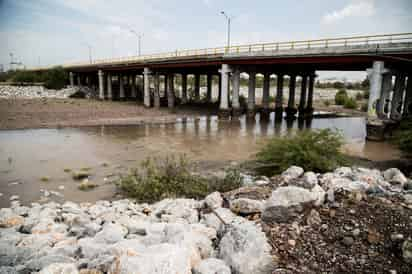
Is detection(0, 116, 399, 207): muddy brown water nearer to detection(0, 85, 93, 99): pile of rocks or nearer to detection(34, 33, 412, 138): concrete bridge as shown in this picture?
detection(34, 33, 412, 138): concrete bridge

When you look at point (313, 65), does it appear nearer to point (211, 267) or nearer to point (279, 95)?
point (279, 95)

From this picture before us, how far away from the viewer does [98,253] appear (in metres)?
4.18

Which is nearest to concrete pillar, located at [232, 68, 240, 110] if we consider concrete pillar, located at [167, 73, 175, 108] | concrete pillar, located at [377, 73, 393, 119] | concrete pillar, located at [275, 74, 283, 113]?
concrete pillar, located at [275, 74, 283, 113]

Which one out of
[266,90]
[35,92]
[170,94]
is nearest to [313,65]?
[266,90]

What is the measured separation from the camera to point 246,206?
5.58 meters

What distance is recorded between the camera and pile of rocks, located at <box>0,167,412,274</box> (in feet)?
12.3

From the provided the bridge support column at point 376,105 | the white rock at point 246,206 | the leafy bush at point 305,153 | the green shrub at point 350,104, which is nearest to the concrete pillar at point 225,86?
the bridge support column at point 376,105

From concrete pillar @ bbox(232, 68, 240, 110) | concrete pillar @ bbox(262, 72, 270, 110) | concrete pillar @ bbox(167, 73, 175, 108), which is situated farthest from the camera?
concrete pillar @ bbox(167, 73, 175, 108)

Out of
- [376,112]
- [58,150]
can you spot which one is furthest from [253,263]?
[376,112]

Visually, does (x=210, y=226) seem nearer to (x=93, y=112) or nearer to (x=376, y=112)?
(x=376, y=112)

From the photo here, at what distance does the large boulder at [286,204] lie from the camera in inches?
194

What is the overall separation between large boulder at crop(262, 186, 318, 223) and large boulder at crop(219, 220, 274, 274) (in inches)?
24.4

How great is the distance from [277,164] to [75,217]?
7.24 m

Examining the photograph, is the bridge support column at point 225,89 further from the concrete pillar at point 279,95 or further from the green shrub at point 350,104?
the green shrub at point 350,104
